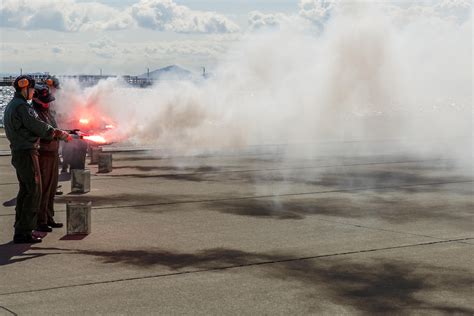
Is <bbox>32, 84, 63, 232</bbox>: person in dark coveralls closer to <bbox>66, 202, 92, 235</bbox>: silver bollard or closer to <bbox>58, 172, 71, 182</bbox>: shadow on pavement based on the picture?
<bbox>66, 202, 92, 235</bbox>: silver bollard

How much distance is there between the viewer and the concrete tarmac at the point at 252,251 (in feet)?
24.2

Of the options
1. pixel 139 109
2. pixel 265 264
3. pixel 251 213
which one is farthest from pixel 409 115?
pixel 265 264

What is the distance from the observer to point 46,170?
11172 millimetres

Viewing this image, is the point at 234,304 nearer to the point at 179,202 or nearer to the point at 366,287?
the point at 366,287

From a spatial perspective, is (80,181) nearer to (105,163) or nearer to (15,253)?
(105,163)

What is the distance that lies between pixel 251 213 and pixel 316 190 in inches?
120

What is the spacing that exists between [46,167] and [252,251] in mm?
3223

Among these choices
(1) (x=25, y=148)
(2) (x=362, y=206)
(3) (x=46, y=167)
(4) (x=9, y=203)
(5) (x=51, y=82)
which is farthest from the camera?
(4) (x=9, y=203)

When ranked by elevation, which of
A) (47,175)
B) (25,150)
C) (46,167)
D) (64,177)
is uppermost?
(25,150)

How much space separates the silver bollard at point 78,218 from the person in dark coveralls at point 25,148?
18.9 inches

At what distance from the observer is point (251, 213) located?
1239 cm

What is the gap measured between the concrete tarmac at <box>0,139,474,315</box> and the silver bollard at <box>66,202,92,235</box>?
191mm

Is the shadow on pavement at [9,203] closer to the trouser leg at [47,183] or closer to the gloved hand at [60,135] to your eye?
the trouser leg at [47,183]

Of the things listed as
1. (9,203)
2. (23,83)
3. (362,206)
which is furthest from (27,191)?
(362,206)
